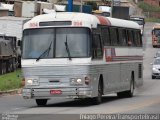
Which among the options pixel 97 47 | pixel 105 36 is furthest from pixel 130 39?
pixel 97 47

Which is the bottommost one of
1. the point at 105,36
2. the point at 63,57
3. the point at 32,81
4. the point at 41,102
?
the point at 41,102

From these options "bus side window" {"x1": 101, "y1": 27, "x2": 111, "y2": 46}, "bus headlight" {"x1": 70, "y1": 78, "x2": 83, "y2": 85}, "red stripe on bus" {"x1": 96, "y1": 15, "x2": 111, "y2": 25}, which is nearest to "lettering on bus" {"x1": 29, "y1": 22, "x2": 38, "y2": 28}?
"bus headlight" {"x1": 70, "y1": 78, "x2": 83, "y2": 85}

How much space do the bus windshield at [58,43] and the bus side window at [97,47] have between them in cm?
48

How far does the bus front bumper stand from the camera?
22.6m

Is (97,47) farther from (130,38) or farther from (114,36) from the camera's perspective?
(130,38)

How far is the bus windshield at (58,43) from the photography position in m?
22.8

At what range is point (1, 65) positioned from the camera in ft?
158

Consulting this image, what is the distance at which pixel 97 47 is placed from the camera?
2378 centimetres

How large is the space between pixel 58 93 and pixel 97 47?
2319 mm

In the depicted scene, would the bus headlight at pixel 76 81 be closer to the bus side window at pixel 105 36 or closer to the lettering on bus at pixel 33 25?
the lettering on bus at pixel 33 25

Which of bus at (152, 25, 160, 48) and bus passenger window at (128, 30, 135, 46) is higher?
bus passenger window at (128, 30, 135, 46)

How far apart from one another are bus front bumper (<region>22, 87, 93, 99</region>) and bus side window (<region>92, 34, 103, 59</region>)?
4.57ft

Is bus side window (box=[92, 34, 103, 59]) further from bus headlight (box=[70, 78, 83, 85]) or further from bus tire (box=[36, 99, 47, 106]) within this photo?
bus tire (box=[36, 99, 47, 106])

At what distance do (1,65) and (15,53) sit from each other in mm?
5106
